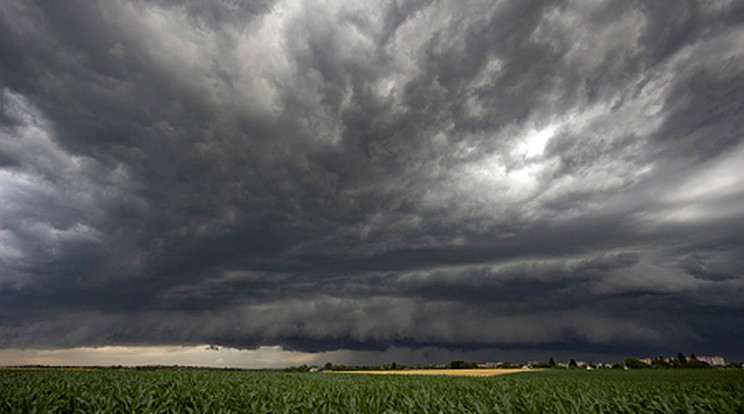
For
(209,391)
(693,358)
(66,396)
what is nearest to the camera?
(66,396)

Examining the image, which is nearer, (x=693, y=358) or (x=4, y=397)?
(x=4, y=397)

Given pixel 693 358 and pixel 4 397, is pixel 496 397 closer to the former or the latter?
pixel 4 397

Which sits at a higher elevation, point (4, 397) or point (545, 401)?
point (4, 397)

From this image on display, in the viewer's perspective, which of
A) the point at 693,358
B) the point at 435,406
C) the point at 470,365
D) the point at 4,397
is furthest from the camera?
the point at 693,358

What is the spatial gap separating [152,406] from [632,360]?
609 feet

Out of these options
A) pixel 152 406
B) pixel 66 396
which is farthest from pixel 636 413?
pixel 66 396

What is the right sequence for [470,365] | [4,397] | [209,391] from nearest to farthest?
[4,397], [209,391], [470,365]

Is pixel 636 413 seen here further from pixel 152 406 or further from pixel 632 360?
pixel 632 360

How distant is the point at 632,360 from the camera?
15525 cm

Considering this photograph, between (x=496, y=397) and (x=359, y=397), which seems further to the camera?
(x=496, y=397)

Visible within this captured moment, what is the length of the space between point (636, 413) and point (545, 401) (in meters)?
3.27

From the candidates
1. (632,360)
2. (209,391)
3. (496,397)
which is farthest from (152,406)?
(632,360)

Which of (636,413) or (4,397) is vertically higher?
(4,397)

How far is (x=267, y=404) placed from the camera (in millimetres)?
15547
